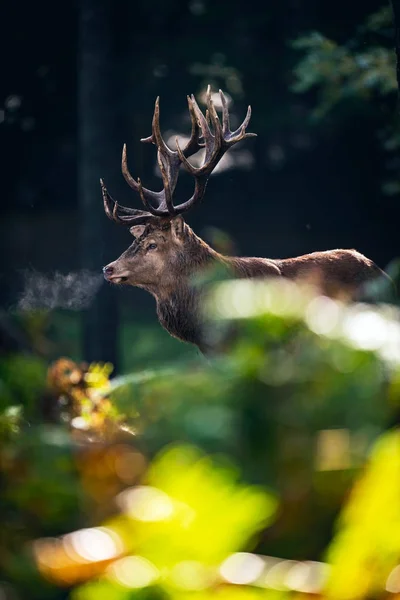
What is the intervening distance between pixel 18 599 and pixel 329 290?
5.49 m

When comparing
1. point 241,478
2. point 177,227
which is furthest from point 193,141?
point 241,478

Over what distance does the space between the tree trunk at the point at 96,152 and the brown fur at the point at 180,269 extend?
600 centimetres

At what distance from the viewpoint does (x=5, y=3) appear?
15773 millimetres

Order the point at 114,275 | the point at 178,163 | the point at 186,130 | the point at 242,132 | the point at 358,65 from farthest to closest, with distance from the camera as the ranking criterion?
the point at 186,130, the point at 358,65, the point at 178,163, the point at 242,132, the point at 114,275

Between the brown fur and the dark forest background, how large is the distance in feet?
22.9

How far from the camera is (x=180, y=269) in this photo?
23.3 feet

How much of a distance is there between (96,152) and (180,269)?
6462mm

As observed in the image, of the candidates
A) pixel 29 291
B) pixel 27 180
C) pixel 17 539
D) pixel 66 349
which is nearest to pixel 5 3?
pixel 27 180

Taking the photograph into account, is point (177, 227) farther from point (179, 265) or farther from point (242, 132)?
point (242, 132)

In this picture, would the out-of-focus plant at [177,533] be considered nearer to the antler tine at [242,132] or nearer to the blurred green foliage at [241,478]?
the blurred green foliage at [241,478]

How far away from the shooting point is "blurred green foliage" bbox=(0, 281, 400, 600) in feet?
4.09

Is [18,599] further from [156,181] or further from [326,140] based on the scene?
[326,140]

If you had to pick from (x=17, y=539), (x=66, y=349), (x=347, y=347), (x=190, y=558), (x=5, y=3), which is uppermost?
(x=5, y=3)

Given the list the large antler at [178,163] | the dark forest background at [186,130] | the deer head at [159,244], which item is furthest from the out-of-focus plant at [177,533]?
the dark forest background at [186,130]
